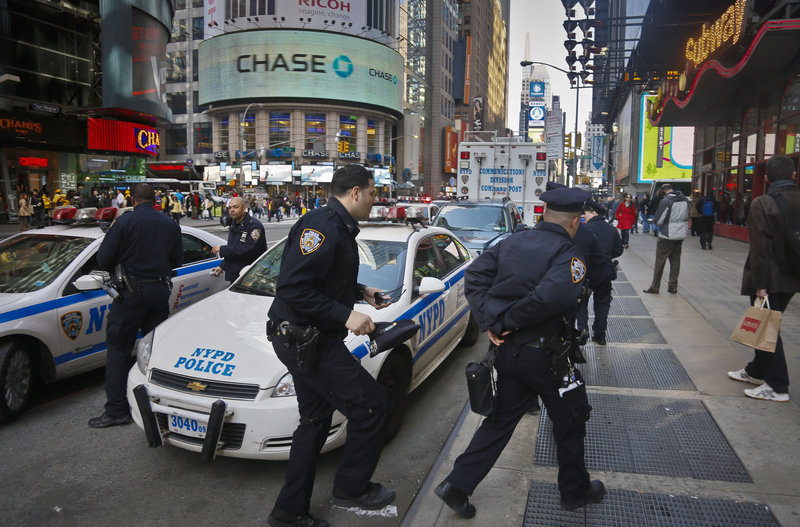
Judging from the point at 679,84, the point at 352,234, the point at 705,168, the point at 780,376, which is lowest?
the point at 780,376

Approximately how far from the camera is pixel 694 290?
968cm

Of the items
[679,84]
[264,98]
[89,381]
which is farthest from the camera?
[264,98]

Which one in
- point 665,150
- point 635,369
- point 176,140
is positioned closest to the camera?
point 635,369

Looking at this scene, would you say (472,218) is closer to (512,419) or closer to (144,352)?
(144,352)

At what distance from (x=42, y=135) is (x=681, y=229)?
27325 mm

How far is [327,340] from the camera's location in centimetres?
282

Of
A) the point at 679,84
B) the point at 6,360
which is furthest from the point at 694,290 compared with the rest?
the point at 679,84

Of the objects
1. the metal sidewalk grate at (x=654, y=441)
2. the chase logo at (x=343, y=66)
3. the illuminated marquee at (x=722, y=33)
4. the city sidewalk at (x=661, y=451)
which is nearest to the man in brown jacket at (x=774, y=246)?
the city sidewalk at (x=661, y=451)

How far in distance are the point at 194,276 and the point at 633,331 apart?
17.9 ft

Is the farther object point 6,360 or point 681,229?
point 681,229

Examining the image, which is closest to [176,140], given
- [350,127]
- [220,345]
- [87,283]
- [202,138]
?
[202,138]

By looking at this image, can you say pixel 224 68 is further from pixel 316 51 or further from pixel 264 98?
pixel 316 51

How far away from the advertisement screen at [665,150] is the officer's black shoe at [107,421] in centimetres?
4967

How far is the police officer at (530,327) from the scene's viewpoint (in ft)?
9.15
